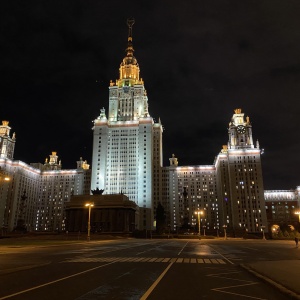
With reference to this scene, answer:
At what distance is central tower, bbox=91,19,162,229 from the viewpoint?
15675 cm

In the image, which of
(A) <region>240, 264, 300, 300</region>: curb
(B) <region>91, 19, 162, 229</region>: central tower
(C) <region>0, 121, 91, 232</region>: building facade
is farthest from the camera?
(C) <region>0, 121, 91, 232</region>: building facade

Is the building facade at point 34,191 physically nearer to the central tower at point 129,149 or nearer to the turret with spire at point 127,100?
the central tower at point 129,149

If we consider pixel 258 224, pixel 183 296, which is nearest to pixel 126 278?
pixel 183 296

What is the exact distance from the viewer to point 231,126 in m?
166

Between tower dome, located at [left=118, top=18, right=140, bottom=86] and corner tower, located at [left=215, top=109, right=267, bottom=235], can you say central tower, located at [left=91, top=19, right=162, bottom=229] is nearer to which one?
tower dome, located at [left=118, top=18, right=140, bottom=86]

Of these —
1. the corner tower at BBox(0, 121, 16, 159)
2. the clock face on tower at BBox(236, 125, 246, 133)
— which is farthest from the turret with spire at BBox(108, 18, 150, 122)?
the corner tower at BBox(0, 121, 16, 159)

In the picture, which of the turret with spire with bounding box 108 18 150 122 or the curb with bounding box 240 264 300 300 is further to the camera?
the turret with spire with bounding box 108 18 150 122

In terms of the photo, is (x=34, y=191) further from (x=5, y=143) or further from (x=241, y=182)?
(x=241, y=182)

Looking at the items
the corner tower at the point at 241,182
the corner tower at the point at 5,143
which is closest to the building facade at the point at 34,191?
the corner tower at the point at 5,143

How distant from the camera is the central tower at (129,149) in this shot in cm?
15675

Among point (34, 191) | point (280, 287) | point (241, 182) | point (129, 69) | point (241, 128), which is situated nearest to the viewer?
point (280, 287)

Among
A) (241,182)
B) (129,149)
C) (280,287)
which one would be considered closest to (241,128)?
(241,182)

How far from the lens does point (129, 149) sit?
16512 centimetres

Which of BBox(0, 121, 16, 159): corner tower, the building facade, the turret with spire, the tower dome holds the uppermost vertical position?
the tower dome
